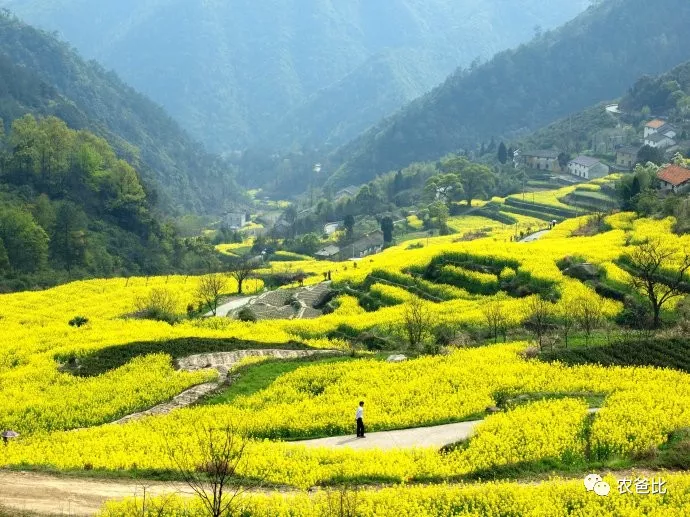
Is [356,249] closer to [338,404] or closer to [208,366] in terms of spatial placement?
[208,366]

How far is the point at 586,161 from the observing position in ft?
407

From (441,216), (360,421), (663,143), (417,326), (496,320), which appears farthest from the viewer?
(663,143)

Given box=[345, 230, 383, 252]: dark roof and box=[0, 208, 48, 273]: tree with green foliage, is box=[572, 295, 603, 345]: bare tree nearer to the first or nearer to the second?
box=[0, 208, 48, 273]: tree with green foliage

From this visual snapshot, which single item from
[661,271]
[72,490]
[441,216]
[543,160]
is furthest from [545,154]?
[72,490]

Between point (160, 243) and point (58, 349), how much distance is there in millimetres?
70180

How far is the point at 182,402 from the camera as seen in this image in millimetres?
28797

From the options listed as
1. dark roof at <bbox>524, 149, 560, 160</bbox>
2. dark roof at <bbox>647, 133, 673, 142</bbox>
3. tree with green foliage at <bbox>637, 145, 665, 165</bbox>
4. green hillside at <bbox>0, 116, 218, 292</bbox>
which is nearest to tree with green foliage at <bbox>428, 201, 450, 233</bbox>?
green hillside at <bbox>0, 116, 218, 292</bbox>

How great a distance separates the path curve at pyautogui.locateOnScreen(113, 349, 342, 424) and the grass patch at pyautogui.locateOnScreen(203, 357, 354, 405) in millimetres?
630

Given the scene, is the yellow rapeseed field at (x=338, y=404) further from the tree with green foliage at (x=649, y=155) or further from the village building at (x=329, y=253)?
the tree with green foliage at (x=649, y=155)

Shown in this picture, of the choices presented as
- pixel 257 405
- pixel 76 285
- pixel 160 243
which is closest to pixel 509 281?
pixel 257 405

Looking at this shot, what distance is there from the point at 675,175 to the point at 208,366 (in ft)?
193

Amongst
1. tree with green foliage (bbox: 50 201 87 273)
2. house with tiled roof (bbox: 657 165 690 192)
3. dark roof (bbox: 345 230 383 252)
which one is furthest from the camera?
dark roof (bbox: 345 230 383 252)

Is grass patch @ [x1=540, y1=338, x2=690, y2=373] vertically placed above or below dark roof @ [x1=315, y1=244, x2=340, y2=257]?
below

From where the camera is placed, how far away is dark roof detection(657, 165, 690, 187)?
71.5 meters
